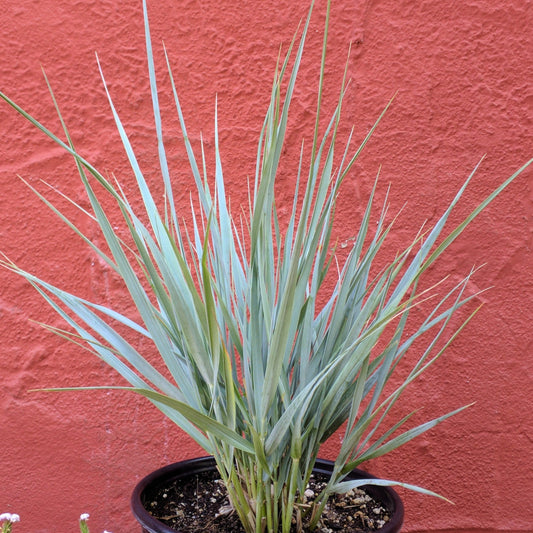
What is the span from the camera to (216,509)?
823 millimetres

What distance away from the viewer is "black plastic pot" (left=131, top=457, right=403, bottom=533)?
0.69 m

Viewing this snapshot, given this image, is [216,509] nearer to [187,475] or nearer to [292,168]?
[187,475]

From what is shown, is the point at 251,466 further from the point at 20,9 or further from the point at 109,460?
the point at 20,9

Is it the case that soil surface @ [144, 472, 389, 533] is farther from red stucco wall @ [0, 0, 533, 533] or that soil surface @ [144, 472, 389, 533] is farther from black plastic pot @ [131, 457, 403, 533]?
red stucco wall @ [0, 0, 533, 533]

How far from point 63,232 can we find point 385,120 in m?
0.68

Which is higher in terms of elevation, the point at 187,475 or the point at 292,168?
the point at 292,168

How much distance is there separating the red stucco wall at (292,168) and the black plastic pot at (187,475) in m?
0.29

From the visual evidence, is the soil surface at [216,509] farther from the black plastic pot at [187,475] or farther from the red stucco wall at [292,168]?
the red stucco wall at [292,168]

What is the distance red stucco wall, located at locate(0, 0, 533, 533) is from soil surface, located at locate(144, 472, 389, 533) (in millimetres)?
308

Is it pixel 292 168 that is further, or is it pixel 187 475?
pixel 292 168

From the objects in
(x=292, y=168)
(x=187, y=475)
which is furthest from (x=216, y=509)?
(x=292, y=168)

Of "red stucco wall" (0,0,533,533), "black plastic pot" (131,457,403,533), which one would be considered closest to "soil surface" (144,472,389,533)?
"black plastic pot" (131,457,403,533)

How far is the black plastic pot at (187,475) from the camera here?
0.69 meters

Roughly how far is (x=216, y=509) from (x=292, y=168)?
2.12 ft
